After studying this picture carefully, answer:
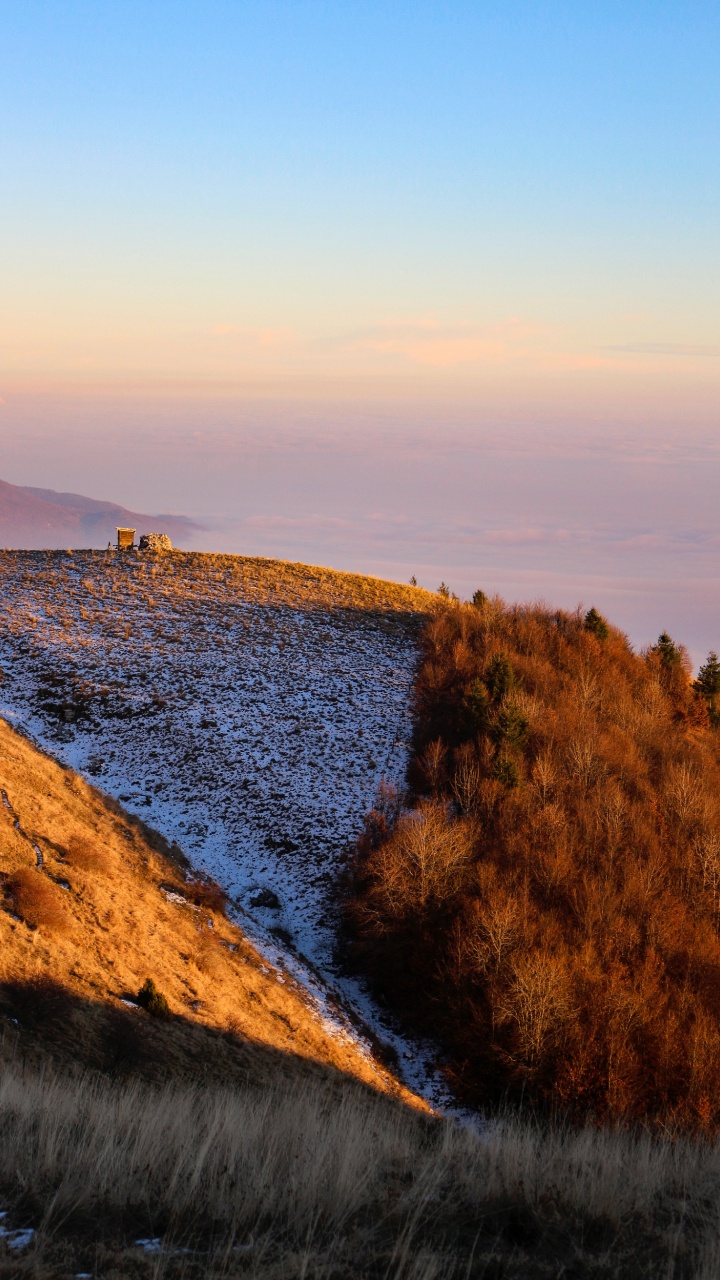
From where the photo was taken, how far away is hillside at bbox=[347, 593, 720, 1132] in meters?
23.1

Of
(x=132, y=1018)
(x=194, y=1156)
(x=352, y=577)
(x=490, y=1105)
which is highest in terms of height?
(x=352, y=577)

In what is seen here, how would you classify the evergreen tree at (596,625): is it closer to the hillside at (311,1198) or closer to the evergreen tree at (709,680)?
the evergreen tree at (709,680)

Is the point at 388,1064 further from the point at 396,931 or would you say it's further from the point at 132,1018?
the point at 132,1018

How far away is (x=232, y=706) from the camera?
128 feet

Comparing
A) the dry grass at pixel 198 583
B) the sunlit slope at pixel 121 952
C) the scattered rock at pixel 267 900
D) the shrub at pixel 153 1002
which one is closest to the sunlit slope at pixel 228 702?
the scattered rock at pixel 267 900

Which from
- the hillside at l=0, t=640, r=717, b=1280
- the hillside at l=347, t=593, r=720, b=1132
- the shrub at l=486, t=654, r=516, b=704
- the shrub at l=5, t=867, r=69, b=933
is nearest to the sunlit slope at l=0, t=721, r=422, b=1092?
A: the shrub at l=5, t=867, r=69, b=933

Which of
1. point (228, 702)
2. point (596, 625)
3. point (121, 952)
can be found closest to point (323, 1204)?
point (121, 952)

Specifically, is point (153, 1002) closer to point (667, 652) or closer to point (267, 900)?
point (267, 900)

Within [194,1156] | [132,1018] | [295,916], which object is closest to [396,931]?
[295,916]

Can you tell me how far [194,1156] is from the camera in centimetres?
774

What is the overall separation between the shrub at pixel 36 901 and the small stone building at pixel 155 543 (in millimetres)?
42449

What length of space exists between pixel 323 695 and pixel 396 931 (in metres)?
15.4

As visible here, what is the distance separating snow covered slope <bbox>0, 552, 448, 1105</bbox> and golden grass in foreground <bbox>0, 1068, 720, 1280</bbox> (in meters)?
16.8

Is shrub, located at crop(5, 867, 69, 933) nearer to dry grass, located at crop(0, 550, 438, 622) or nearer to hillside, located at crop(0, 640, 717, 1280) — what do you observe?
hillside, located at crop(0, 640, 717, 1280)
